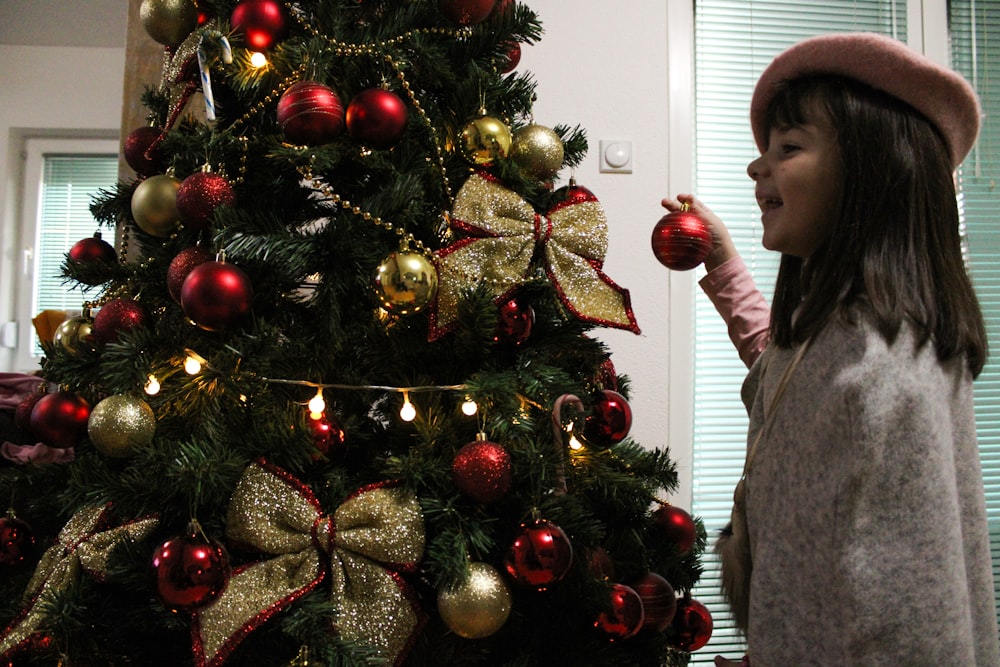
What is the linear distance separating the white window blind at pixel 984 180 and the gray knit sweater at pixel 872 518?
1.32 metres

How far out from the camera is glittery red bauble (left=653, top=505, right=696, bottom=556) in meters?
0.94

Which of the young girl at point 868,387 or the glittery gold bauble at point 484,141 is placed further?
the glittery gold bauble at point 484,141

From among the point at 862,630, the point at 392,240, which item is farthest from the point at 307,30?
the point at 862,630

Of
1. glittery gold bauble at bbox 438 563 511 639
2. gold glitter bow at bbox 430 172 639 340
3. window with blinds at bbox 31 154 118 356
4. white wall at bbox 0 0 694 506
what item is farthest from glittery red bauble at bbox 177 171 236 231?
window with blinds at bbox 31 154 118 356

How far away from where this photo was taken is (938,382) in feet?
2.04

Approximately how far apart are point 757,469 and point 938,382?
6.9 inches

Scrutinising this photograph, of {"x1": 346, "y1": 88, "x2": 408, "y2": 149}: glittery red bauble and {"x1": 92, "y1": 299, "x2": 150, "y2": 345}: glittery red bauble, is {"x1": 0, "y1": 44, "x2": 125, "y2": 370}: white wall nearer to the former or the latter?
{"x1": 92, "y1": 299, "x2": 150, "y2": 345}: glittery red bauble

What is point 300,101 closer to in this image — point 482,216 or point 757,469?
point 482,216

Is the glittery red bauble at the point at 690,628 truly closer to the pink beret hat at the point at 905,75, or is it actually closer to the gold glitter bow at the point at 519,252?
the gold glitter bow at the point at 519,252

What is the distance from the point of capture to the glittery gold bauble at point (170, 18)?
0.86 meters

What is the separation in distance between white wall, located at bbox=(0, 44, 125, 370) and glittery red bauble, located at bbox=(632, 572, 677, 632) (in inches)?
104

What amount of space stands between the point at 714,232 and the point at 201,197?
0.61 meters

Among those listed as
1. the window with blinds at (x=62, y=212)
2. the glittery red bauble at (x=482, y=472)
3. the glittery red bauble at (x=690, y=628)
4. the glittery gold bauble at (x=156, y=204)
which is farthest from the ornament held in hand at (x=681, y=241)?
the window with blinds at (x=62, y=212)

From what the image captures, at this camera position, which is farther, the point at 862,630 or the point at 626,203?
the point at 626,203
